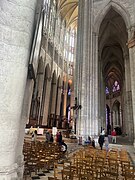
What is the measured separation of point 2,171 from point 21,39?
2621mm

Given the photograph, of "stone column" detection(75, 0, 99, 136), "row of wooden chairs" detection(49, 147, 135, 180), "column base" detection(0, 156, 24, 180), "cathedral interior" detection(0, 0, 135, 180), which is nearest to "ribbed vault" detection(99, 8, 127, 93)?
"cathedral interior" detection(0, 0, 135, 180)

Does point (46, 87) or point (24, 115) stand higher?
point (46, 87)

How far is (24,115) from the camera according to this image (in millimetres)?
3449

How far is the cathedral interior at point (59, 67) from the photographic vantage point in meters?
2.92

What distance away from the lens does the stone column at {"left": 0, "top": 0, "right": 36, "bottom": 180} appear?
8.79ft

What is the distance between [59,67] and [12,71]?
27.0 m

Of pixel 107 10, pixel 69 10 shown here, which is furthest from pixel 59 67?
pixel 107 10

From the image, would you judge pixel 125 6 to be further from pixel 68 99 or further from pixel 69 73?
pixel 68 99

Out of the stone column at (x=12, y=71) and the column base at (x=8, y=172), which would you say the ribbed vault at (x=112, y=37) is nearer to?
the stone column at (x=12, y=71)

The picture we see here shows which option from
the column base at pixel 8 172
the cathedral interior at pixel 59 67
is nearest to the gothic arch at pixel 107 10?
the cathedral interior at pixel 59 67

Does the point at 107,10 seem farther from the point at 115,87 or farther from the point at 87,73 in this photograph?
the point at 115,87

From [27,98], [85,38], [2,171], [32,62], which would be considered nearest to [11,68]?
[32,62]

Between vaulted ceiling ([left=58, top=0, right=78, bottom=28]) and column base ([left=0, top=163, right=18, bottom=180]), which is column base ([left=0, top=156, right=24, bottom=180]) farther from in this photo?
vaulted ceiling ([left=58, top=0, right=78, bottom=28])

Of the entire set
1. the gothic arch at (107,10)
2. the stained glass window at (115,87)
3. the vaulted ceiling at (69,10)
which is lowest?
the stained glass window at (115,87)
